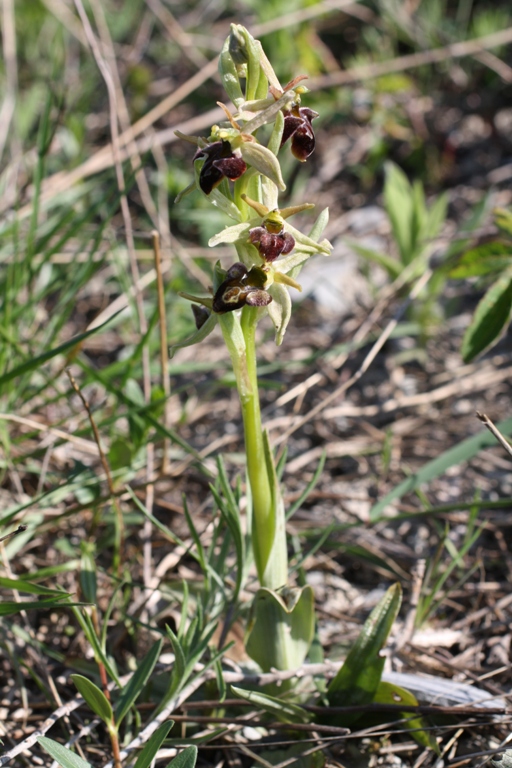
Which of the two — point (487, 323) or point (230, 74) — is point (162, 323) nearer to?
point (230, 74)

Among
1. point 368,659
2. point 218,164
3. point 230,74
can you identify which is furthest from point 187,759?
point 230,74

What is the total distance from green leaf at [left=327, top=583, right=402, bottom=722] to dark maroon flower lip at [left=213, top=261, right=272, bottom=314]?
80 cm

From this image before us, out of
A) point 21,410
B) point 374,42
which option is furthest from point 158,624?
point 374,42

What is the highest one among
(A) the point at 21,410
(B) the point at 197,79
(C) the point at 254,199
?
(B) the point at 197,79

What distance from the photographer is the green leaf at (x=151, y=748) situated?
1479 mm

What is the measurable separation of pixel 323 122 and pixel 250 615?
3386 millimetres

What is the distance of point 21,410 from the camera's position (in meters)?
2.71

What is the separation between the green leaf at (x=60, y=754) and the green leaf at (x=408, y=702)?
→ 735 mm

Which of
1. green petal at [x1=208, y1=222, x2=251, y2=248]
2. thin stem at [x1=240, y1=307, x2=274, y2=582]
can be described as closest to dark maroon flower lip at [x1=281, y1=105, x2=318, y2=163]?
green petal at [x1=208, y1=222, x2=251, y2=248]

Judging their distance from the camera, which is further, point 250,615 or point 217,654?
point 250,615

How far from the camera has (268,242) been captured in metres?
1.46

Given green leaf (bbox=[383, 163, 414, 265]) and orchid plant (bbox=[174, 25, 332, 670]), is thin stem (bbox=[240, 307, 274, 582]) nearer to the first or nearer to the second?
orchid plant (bbox=[174, 25, 332, 670])

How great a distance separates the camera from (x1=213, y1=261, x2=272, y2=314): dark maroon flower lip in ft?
4.83

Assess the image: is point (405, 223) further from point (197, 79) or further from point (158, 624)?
point (158, 624)
